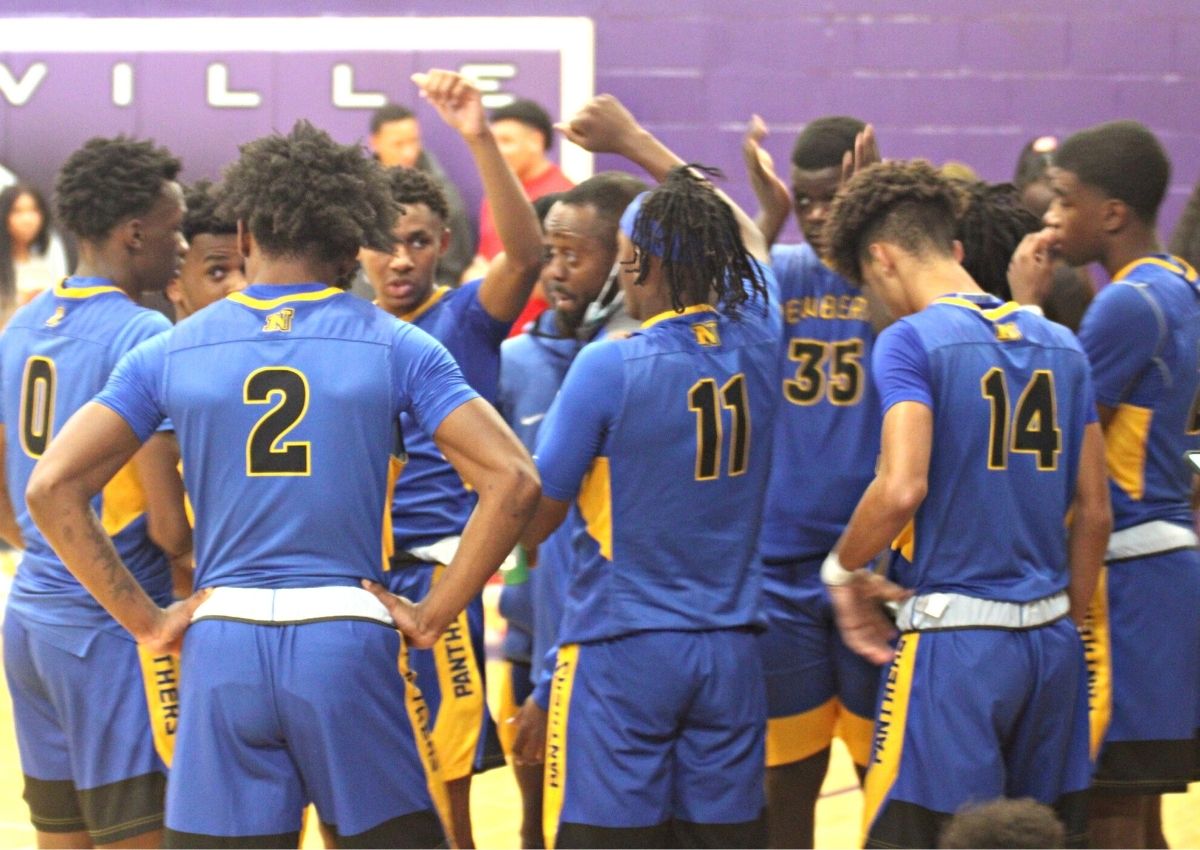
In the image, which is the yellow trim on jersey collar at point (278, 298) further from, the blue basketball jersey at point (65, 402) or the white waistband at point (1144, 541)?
the white waistband at point (1144, 541)

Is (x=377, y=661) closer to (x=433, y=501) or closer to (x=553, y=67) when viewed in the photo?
(x=433, y=501)

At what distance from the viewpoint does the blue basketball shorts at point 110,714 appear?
3.57m

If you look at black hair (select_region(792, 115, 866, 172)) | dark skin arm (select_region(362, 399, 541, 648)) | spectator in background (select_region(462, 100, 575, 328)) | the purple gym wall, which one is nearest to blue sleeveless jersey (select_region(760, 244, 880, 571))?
black hair (select_region(792, 115, 866, 172))

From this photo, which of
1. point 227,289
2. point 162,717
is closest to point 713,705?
point 162,717

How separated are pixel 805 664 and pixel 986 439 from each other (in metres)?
1.14

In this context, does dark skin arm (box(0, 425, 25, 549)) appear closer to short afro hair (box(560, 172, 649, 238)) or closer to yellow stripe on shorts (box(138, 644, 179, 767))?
yellow stripe on shorts (box(138, 644, 179, 767))

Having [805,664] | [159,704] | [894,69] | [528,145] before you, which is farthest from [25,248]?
[805,664]

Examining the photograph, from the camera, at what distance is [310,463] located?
2949 millimetres

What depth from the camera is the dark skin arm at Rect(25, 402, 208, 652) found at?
300 cm

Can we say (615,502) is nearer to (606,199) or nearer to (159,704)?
(606,199)

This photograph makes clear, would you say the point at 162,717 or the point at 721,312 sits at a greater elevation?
the point at 721,312

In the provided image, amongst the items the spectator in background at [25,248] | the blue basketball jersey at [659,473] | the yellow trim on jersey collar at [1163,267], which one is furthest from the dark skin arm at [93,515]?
the spectator in background at [25,248]

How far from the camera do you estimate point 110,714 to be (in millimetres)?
3582

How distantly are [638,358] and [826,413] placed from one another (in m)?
1.05
